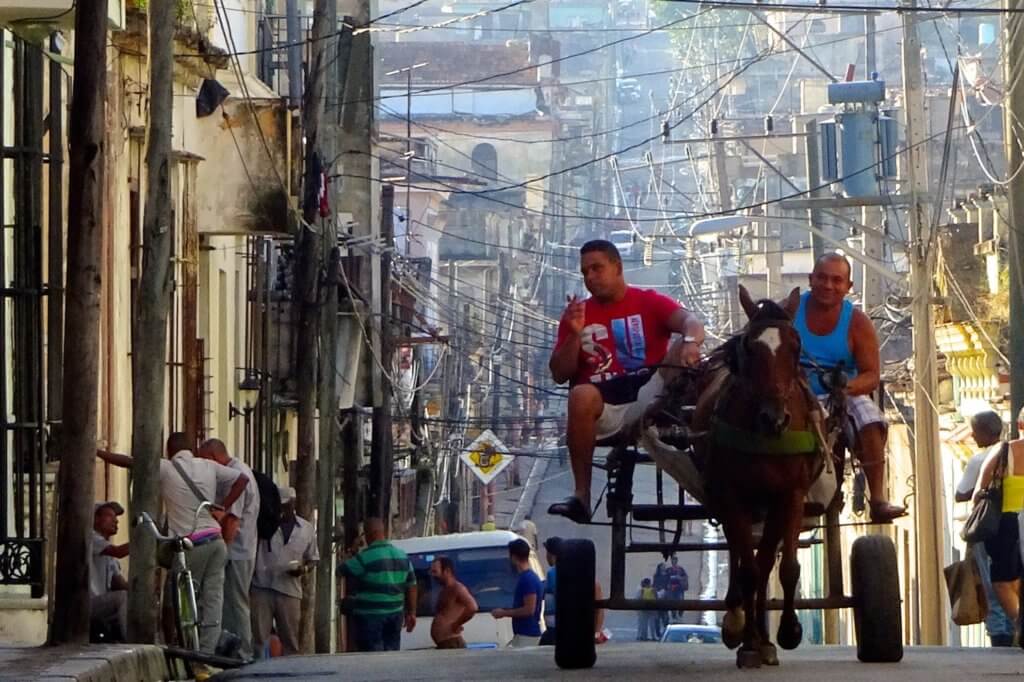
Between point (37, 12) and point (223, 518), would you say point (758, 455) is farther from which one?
point (223, 518)

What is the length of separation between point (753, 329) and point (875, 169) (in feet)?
81.3

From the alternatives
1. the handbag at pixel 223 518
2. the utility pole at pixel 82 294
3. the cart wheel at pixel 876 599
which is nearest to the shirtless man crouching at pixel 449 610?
the handbag at pixel 223 518

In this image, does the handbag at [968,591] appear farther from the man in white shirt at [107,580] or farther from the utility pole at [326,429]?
the utility pole at [326,429]

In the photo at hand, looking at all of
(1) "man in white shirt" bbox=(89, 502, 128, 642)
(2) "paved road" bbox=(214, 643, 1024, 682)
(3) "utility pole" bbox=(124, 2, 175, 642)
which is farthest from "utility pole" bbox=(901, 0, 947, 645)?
(3) "utility pole" bbox=(124, 2, 175, 642)

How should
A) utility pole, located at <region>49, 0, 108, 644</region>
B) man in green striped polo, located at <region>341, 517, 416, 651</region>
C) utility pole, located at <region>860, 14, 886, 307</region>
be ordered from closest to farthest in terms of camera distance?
1. utility pole, located at <region>49, 0, 108, 644</region>
2. man in green striped polo, located at <region>341, 517, 416, 651</region>
3. utility pole, located at <region>860, 14, 886, 307</region>

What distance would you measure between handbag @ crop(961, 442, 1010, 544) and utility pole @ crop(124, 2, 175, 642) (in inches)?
219

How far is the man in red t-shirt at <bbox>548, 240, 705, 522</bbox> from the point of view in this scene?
40.9 ft

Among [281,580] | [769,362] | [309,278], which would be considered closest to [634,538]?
[309,278]

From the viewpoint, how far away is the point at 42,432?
1667cm

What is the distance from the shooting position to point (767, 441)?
38.3 feet

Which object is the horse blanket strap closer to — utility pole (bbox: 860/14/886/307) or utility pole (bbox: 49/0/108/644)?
utility pole (bbox: 49/0/108/644)

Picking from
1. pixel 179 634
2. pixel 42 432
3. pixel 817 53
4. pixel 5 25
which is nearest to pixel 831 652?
pixel 179 634

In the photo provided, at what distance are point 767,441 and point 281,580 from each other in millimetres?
10207

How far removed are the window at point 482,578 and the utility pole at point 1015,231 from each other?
38.1 feet
